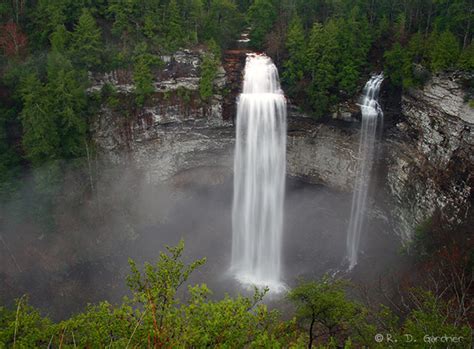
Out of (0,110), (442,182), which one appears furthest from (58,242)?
(442,182)

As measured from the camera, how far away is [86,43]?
2523 cm

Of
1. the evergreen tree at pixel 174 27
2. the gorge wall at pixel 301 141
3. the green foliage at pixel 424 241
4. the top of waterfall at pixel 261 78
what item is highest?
the evergreen tree at pixel 174 27

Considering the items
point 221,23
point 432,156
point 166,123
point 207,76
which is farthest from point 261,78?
point 432,156

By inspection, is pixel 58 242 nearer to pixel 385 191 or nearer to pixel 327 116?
pixel 327 116

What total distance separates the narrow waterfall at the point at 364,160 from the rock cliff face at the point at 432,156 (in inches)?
52.2

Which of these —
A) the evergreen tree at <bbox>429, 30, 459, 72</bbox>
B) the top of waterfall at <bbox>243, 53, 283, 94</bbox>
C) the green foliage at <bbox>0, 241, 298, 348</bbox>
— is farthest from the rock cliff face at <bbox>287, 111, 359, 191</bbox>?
the green foliage at <bbox>0, 241, 298, 348</bbox>

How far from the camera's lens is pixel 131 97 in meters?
26.6

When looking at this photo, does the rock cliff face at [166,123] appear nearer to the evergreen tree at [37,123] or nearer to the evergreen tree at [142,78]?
the evergreen tree at [142,78]

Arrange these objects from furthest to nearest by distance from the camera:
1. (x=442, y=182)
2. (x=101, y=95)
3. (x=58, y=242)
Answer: (x=101, y=95) < (x=58, y=242) < (x=442, y=182)

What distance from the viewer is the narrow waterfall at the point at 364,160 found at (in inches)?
989

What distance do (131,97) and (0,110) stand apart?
7.71 meters

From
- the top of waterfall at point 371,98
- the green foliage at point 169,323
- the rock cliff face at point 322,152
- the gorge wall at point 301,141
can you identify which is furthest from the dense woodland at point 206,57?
the green foliage at point 169,323

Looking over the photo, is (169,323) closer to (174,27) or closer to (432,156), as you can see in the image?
(432,156)

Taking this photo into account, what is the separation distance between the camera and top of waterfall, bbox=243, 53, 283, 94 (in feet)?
89.6
